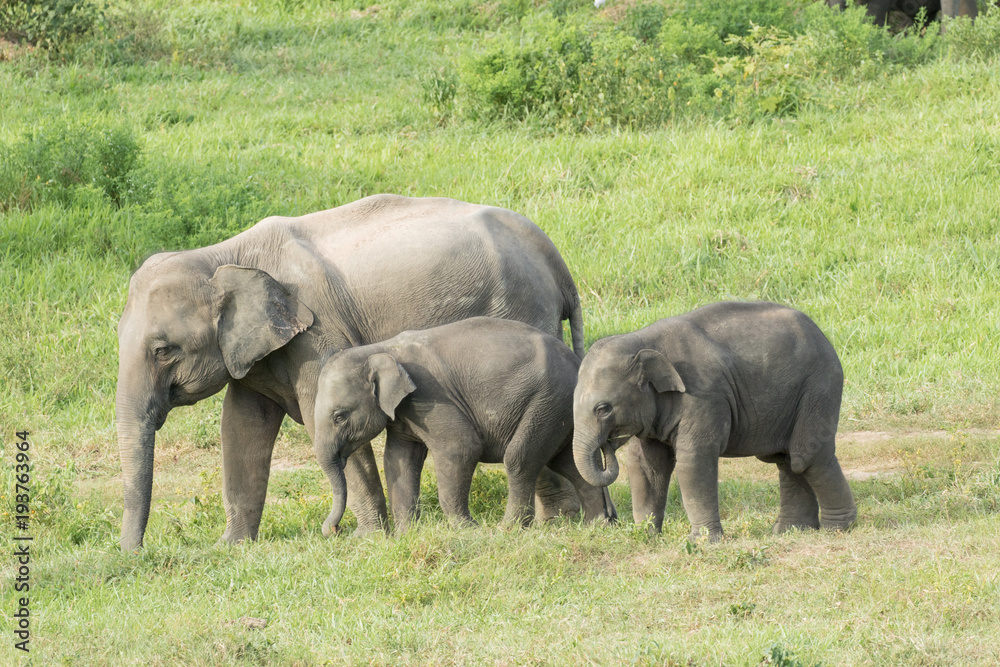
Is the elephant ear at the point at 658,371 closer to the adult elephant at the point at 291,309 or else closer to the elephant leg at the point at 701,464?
the elephant leg at the point at 701,464

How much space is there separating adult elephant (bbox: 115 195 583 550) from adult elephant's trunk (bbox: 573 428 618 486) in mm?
922

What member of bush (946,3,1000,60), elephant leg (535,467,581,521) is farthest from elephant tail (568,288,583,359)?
bush (946,3,1000,60)

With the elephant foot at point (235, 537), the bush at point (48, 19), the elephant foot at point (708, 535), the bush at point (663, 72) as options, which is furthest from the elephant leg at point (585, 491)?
the bush at point (48, 19)

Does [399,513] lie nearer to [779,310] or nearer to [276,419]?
[276,419]

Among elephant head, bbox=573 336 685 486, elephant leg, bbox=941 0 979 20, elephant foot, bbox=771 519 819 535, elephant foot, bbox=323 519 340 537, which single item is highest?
elephant leg, bbox=941 0 979 20

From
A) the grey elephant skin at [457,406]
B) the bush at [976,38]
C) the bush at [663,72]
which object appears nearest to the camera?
the grey elephant skin at [457,406]

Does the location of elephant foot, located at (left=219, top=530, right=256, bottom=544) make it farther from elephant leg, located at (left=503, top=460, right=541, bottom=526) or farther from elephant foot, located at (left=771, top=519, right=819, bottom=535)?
elephant foot, located at (left=771, top=519, right=819, bottom=535)

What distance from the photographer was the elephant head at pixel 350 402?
558 cm

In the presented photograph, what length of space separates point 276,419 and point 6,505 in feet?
4.96

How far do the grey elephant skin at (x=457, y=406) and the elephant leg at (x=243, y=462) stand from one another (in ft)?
2.03

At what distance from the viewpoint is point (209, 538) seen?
6.28 metres

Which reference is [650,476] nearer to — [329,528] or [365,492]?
[365,492]

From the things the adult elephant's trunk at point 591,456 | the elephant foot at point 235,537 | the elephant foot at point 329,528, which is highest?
the adult elephant's trunk at point 591,456

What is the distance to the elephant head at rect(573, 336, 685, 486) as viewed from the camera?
5.38m
